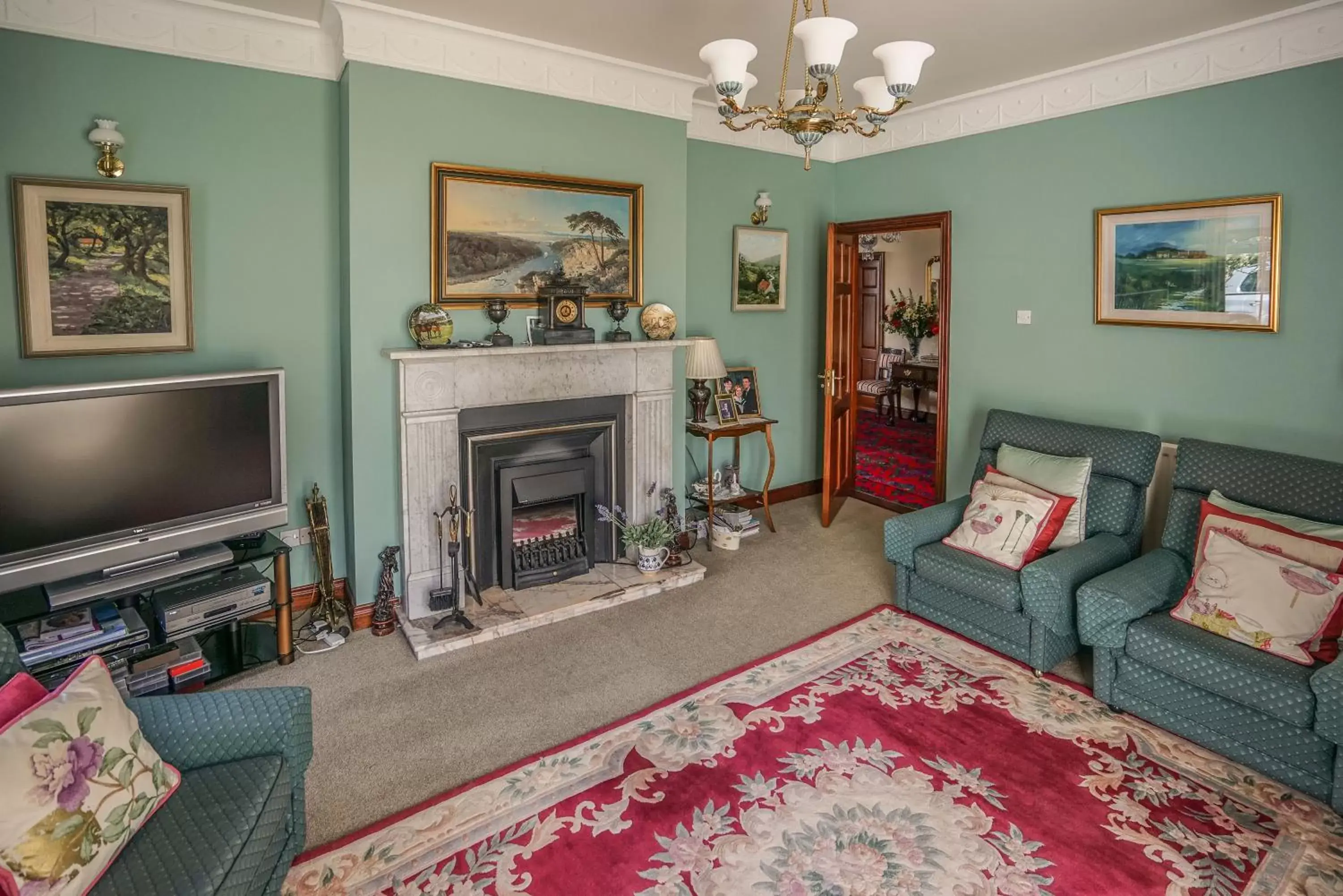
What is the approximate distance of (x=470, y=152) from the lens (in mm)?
3705

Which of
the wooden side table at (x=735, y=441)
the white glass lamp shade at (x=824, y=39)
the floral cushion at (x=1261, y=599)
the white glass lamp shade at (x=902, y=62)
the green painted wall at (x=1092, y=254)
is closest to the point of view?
the white glass lamp shade at (x=824, y=39)

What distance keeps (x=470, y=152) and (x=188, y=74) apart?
1.22 metres

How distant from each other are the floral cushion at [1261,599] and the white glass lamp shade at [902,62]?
2.15 metres

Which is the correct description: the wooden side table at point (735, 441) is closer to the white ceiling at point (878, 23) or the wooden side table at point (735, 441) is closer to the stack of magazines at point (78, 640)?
the white ceiling at point (878, 23)

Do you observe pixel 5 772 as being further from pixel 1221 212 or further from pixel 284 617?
pixel 1221 212

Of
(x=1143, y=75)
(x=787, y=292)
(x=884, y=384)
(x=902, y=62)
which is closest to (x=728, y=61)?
(x=902, y=62)

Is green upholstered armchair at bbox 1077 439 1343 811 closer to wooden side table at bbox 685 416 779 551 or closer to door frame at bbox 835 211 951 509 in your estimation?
door frame at bbox 835 211 951 509

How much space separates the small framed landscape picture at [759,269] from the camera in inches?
208

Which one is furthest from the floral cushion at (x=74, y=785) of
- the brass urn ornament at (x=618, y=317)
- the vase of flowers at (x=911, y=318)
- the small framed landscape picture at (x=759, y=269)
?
the vase of flowers at (x=911, y=318)

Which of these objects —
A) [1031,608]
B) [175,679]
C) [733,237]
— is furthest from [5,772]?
[733,237]

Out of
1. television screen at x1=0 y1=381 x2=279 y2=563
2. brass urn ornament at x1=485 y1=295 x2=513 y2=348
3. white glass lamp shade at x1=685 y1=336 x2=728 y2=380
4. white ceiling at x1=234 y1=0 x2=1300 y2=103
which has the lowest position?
television screen at x1=0 y1=381 x2=279 y2=563

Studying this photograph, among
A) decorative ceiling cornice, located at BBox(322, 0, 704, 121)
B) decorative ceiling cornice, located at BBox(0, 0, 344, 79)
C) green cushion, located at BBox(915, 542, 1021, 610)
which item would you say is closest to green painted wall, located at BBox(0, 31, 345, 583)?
decorative ceiling cornice, located at BBox(0, 0, 344, 79)

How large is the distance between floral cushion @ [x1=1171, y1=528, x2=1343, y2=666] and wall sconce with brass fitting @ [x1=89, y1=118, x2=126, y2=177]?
4.66 meters

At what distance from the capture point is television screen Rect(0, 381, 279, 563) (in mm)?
2635
